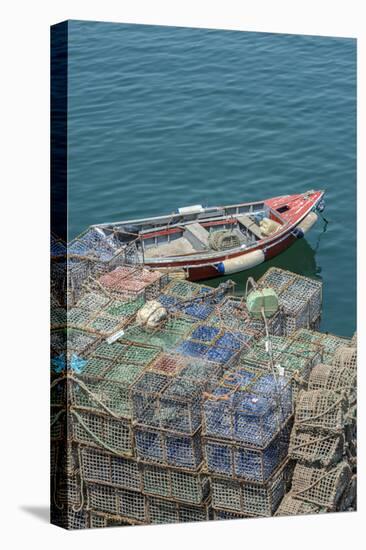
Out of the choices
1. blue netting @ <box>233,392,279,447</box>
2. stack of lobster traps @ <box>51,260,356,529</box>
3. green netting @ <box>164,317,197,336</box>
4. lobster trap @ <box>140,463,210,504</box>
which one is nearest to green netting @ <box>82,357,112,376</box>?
stack of lobster traps @ <box>51,260,356,529</box>

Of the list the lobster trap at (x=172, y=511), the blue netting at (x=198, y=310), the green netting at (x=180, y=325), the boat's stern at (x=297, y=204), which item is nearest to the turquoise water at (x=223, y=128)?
the boat's stern at (x=297, y=204)

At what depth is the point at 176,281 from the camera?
16125 millimetres

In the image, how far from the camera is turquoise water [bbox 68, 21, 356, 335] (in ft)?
49.9

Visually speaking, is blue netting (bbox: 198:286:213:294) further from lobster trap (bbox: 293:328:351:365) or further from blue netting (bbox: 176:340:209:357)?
lobster trap (bbox: 293:328:351:365)

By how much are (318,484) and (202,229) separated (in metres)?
4.62

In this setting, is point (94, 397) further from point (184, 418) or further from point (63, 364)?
point (184, 418)

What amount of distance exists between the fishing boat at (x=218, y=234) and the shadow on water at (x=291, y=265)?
0.16 metres

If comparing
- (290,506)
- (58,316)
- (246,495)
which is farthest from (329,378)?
(58,316)

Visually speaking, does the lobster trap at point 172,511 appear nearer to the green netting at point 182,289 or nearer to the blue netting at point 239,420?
the blue netting at point 239,420

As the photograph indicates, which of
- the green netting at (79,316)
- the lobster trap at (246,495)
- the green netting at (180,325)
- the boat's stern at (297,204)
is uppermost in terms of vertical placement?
the boat's stern at (297,204)

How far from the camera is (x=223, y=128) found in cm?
1614

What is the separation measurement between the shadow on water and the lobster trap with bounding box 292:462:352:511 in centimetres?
266

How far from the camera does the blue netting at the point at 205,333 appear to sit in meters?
15.3

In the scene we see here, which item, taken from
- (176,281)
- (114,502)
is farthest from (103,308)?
(114,502)
